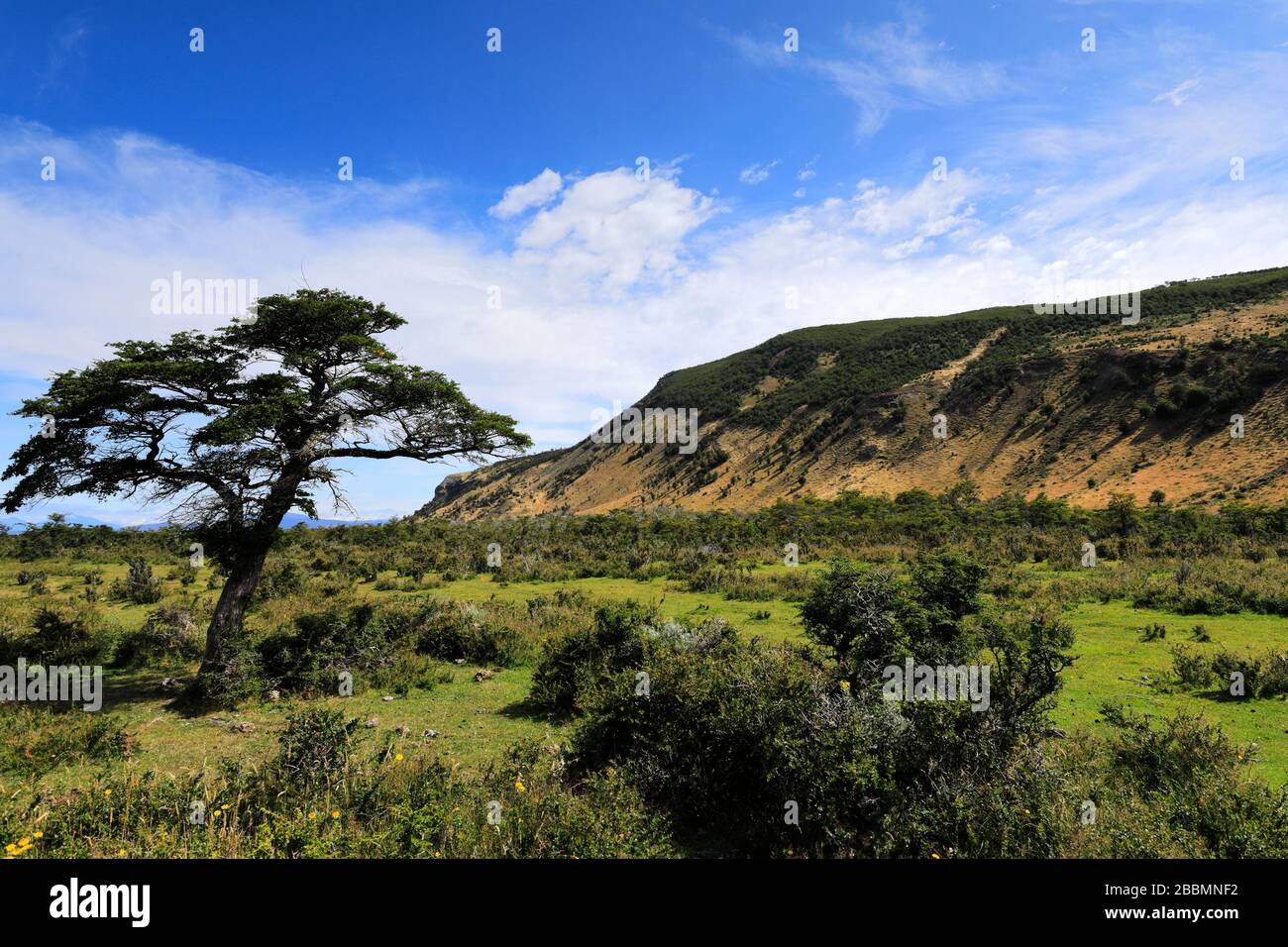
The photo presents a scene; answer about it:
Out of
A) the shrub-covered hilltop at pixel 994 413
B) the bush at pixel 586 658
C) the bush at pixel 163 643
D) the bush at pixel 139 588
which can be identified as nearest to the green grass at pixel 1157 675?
the bush at pixel 586 658

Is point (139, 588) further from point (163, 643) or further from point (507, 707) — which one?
point (507, 707)

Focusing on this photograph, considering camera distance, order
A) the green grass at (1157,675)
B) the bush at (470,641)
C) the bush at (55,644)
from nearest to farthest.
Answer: the green grass at (1157,675) → the bush at (55,644) → the bush at (470,641)

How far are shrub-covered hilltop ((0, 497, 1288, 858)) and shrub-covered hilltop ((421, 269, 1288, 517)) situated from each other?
111 feet

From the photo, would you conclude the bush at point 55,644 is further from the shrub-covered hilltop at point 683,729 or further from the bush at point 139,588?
the bush at point 139,588

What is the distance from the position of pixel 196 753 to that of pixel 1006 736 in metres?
10.3

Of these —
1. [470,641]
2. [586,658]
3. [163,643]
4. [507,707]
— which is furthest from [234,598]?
[586,658]

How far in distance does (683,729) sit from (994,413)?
65584mm

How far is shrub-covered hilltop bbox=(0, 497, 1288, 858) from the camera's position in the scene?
16.9 feet

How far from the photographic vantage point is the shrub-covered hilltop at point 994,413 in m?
45.8

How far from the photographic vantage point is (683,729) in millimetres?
7219

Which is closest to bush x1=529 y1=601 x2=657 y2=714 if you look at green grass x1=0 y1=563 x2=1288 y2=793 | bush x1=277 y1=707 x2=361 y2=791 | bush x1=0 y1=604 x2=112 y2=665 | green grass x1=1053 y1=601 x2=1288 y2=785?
green grass x1=0 y1=563 x2=1288 y2=793

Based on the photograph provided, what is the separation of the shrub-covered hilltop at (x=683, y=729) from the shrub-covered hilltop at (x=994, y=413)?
3393 centimetres
